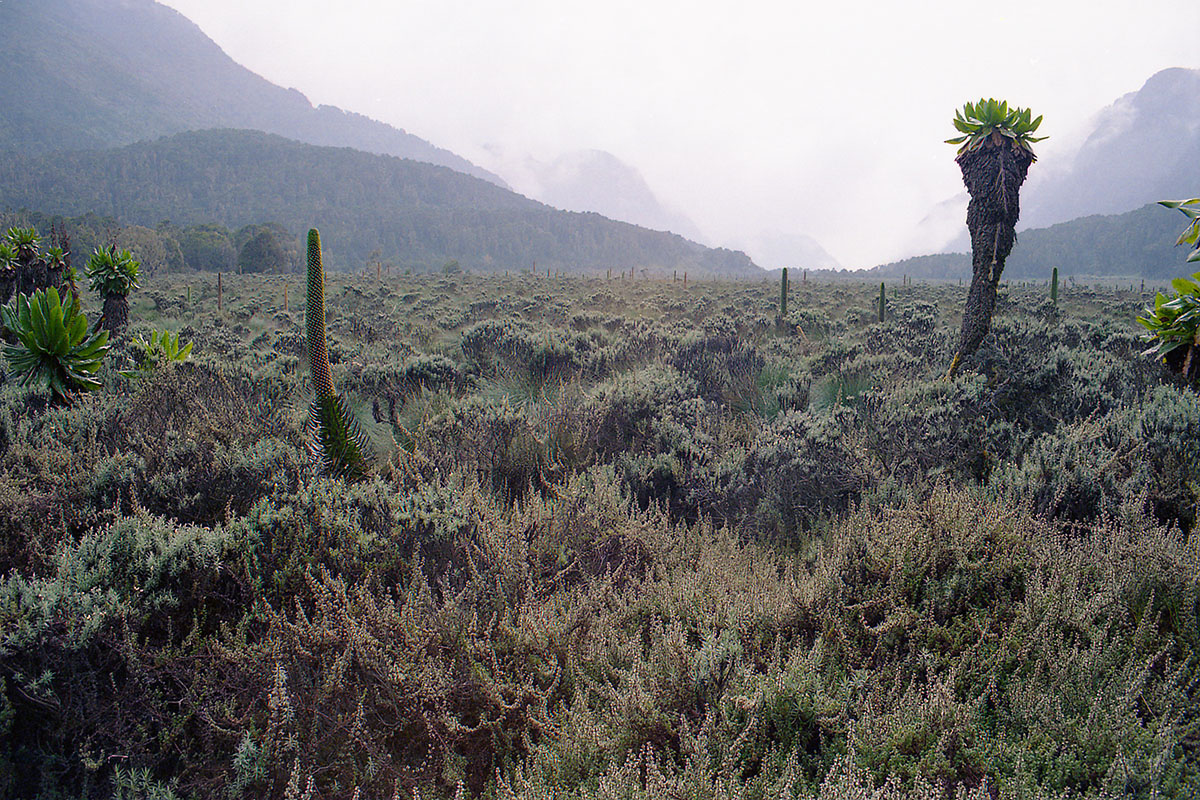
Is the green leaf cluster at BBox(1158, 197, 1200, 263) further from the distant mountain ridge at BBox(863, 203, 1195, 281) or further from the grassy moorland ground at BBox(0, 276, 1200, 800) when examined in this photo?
the distant mountain ridge at BBox(863, 203, 1195, 281)

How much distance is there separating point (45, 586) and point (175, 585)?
0.48 metres

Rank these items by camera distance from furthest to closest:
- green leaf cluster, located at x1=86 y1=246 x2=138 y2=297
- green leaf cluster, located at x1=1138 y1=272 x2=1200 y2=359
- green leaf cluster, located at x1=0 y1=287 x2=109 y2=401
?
green leaf cluster, located at x1=86 y1=246 x2=138 y2=297 → green leaf cluster, located at x1=0 y1=287 x2=109 y2=401 → green leaf cluster, located at x1=1138 y1=272 x2=1200 y2=359

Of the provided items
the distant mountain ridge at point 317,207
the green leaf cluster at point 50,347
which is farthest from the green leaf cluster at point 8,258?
the distant mountain ridge at point 317,207

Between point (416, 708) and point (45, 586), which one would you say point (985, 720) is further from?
point (45, 586)

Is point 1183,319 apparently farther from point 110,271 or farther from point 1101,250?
point 1101,250

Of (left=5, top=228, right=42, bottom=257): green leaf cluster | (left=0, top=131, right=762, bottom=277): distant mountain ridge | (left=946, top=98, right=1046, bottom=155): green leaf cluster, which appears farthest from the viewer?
(left=0, top=131, right=762, bottom=277): distant mountain ridge

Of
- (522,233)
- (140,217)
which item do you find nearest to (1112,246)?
(522,233)

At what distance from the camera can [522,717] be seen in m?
2.28

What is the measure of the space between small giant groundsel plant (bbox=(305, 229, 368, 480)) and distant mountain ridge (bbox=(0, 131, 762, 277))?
5472 inches

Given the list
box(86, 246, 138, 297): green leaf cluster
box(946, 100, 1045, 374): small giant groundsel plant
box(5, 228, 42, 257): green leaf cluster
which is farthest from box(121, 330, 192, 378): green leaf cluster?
box(946, 100, 1045, 374): small giant groundsel plant

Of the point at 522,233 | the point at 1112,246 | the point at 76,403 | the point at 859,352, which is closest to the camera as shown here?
the point at 76,403

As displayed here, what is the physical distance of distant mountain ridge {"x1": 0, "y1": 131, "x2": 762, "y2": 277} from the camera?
146 metres

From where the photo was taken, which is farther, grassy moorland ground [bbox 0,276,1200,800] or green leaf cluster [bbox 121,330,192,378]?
green leaf cluster [bbox 121,330,192,378]

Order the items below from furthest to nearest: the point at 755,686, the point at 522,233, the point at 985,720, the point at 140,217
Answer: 1. the point at 522,233
2. the point at 140,217
3. the point at 755,686
4. the point at 985,720
